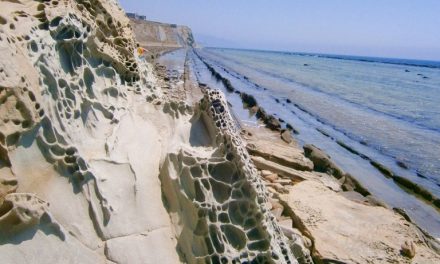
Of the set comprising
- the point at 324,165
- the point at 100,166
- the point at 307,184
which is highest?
the point at 100,166

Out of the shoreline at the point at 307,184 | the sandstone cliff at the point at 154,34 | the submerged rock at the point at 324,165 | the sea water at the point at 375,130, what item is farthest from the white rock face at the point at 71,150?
the sandstone cliff at the point at 154,34

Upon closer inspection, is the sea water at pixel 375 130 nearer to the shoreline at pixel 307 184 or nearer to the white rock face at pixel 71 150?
the shoreline at pixel 307 184

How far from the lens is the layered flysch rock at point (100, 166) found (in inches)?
125

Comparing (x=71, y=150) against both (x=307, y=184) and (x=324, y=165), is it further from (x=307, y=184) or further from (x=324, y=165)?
(x=324, y=165)

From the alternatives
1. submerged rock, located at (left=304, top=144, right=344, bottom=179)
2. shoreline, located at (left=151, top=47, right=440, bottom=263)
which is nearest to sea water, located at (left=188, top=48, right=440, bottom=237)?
submerged rock, located at (left=304, top=144, right=344, bottom=179)

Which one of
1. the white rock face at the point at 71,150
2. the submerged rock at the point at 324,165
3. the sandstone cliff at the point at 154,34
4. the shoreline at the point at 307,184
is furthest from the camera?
the sandstone cliff at the point at 154,34

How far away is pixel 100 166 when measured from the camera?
3973mm

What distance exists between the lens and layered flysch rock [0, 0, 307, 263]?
3.17 meters

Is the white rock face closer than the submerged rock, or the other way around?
the white rock face

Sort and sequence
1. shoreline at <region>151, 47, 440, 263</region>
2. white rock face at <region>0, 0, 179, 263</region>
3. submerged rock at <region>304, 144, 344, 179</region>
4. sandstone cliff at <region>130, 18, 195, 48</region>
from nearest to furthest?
1. white rock face at <region>0, 0, 179, 263</region>
2. shoreline at <region>151, 47, 440, 263</region>
3. submerged rock at <region>304, 144, 344, 179</region>
4. sandstone cliff at <region>130, 18, 195, 48</region>

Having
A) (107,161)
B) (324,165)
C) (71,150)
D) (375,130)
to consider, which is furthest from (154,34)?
(71,150)

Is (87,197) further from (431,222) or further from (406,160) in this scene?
(406,160)

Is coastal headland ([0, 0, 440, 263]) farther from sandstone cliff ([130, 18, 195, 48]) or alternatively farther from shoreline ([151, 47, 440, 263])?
sandstone cliff ([130, 18, 195, 48])

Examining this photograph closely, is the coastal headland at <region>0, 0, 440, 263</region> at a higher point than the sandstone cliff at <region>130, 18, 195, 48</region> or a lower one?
higher
